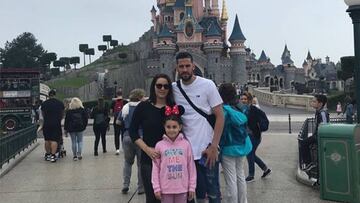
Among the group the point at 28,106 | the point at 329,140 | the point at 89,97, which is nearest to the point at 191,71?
the point at 329,140

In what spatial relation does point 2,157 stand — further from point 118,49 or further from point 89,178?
point 118,49

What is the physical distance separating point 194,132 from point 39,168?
23.6ft

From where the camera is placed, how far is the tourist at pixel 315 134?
8.55 m

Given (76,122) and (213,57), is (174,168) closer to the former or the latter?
(76,122)

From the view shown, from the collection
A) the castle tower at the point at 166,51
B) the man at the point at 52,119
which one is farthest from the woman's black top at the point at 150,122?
the castle tower at the point at 166,51

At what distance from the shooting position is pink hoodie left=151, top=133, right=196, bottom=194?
497 centimetres

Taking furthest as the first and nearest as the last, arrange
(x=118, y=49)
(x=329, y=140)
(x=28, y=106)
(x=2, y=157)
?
(x=118, y=49)
(x=28, y=106)
(x=2, y=157)
(x=329, y=140)

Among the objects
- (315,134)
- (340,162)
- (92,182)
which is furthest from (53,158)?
(340,162)

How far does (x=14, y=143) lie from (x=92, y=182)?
14.5 feet

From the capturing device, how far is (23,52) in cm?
10256

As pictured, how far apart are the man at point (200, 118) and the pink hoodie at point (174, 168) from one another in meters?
0.19

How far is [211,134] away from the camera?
5379 mm

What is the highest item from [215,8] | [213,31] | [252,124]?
[215,8]

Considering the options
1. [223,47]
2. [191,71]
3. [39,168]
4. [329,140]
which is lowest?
[39,168]
